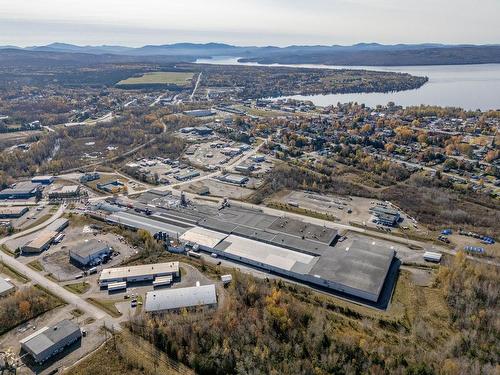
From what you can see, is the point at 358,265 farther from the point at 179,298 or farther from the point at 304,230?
the point at 179,298

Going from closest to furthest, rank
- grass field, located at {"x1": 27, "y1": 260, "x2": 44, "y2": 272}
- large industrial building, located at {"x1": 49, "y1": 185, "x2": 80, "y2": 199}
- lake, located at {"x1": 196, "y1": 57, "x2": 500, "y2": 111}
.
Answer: grass field, located at {"x1": 27, "y1": 260, "x2": 44, "y2": 272} → large industrial building, located at {"x1": 49, "y1": 185, "x2": 80, "y2": 199} → lake, located at {"x1": 196, "y1": 57, "x2": 500, "y2": 111}

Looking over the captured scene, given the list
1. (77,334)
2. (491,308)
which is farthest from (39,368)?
(491,308)

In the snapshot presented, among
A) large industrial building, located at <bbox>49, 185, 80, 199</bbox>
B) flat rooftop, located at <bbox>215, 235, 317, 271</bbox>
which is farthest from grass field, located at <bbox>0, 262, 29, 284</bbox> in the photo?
large industrial building, located at <bbox>49, 185, 80, 199</bbox>

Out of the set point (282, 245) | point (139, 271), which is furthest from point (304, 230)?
point (139, 271)

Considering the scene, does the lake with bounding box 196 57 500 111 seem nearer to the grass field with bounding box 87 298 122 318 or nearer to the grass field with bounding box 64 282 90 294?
the grass field with bounding box 64 282 90 294

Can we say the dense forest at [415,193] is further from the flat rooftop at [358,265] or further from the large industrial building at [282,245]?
the flat rooftop at [358,265]

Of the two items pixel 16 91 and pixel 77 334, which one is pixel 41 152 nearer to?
pixel 77 334

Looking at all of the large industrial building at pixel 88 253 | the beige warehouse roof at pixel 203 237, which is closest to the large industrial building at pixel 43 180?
the large industrial building at pixel 88 253
